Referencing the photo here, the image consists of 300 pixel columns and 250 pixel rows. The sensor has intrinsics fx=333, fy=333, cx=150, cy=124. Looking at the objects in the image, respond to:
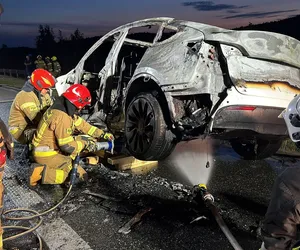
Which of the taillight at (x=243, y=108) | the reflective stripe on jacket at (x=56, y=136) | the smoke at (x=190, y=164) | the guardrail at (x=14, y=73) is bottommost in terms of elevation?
the guardrail at (x=14, y=73)

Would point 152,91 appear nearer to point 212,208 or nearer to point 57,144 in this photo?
point 57,144

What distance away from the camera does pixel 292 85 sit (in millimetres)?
3432

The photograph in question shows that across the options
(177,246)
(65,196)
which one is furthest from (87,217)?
(177,246)

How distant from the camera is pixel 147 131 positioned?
3.91 meters

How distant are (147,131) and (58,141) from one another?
1.05 m

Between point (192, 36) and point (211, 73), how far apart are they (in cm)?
51

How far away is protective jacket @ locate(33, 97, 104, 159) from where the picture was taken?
3.85 m

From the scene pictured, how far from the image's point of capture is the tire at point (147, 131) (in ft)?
12.3

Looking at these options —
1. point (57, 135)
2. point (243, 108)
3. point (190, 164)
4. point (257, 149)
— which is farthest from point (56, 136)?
point (257, 149)

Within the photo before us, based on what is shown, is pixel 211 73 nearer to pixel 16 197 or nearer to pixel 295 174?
pixel 295 174

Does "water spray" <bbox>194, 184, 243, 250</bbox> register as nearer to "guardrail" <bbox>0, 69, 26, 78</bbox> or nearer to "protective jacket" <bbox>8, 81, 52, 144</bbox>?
"protective jacket" <bbox>8, 81, 52, 144</bbox>

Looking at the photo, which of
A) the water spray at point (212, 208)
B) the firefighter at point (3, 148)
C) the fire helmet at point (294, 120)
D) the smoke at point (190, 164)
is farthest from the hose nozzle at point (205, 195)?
the firefighter at point (3, 148)

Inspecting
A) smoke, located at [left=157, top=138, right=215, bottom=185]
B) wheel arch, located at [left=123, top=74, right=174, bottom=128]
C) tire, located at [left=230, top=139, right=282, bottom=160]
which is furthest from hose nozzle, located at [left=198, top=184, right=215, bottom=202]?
tire, located at [left=230, top=139, right=282, bottom=160]

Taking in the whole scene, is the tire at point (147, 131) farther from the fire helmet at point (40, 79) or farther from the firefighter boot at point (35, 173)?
the fire helmet at point (40, 79)
